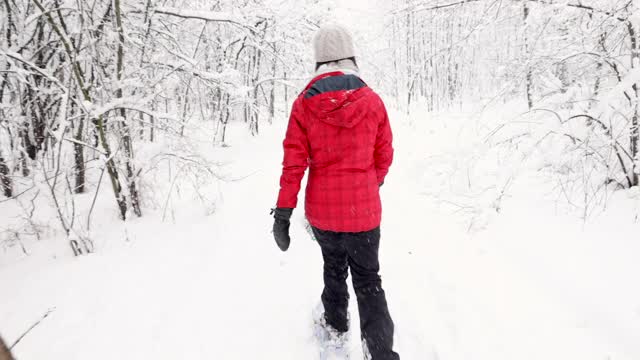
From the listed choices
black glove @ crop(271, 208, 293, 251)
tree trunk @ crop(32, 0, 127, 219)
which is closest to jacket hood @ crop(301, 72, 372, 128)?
black glove @ crop(271, 208, 293, 251)

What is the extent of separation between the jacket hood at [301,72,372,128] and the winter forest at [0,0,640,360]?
151 cm

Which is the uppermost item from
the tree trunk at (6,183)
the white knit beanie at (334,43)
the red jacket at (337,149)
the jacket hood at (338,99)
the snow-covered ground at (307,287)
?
the white knit beanie at (334,43)

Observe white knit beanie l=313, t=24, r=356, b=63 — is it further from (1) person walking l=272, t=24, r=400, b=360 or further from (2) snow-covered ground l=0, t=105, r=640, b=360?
(2) snow-covered ground l=0, t=105, r=640, b=360

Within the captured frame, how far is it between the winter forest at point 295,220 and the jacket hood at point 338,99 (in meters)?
1.51

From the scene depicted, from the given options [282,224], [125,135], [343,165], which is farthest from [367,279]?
[125,135]

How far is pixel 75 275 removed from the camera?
3156 mm

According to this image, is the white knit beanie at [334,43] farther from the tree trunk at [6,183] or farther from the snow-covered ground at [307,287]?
the tree trunk at [6,183]

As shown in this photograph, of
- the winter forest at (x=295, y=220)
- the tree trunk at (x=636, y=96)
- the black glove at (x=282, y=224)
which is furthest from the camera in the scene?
the tree trunk at (x=636, y=96)

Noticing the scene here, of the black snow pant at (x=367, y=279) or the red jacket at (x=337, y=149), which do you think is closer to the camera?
the red jacket at (x=337, y=149)

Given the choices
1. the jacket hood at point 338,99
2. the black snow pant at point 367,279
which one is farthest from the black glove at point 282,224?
the jacket hood at point 338,99

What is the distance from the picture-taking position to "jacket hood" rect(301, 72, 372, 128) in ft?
5.77

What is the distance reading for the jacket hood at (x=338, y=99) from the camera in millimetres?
1759

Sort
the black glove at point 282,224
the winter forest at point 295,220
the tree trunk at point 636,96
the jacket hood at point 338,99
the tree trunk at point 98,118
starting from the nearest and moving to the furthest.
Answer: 1. the jacket hood at point 338,99
2. the black glove at point 282,224
3. the winter forest at point 295,220
4. the tree trunk at point 636,96
5. the tree trunk at point 98,118

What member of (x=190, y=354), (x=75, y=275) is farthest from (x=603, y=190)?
(x=75, y=275)
